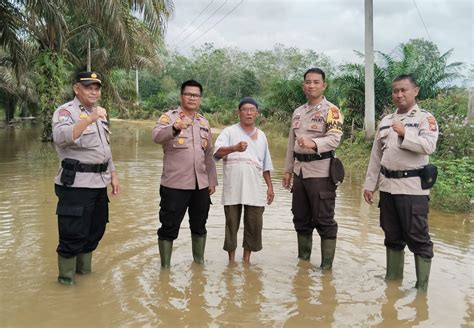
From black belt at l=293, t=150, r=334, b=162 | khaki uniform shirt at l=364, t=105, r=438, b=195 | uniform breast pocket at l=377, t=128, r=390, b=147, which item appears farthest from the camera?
black belt at l=293, t=150, r=334, b=162

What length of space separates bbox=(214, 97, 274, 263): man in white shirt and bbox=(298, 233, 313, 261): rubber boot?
18.1 inches

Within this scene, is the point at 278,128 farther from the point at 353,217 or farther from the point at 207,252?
the point at 207,252

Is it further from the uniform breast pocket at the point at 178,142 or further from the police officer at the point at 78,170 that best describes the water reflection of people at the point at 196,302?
the uniform breast pocket at the point at 178,142

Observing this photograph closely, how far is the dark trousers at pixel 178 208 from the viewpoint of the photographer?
4.47m

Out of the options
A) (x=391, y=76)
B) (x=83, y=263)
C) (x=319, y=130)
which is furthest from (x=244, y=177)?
(x=391, y=76)

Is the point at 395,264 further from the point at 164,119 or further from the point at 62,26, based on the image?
the point at 62,26

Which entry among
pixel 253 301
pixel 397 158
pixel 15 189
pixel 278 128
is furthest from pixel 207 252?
pixel 278 128

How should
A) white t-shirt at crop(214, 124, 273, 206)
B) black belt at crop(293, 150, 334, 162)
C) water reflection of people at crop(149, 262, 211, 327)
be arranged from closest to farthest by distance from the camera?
water reflection of people at crop(149, 262, 211, 327), black belt at crop(293, 150, 334, 162), white t-shirt at crop(214, 124, 273, 206)

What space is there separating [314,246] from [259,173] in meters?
1.29

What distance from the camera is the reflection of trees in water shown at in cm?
353

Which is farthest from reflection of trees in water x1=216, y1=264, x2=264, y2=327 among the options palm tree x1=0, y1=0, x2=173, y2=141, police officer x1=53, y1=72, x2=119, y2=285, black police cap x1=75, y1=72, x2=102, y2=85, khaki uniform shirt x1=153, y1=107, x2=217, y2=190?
palm tree x1=0, y1=0, x2=173, y2=141

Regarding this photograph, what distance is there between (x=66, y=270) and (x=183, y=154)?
4.63 feet

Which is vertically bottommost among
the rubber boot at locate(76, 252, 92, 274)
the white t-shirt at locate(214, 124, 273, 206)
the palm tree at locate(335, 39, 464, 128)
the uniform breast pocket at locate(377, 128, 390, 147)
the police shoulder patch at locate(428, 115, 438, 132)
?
the rubber boot at locate(76, 252, 92, 274)

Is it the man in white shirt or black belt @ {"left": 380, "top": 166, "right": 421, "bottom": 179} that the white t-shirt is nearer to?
the man in white shirt
